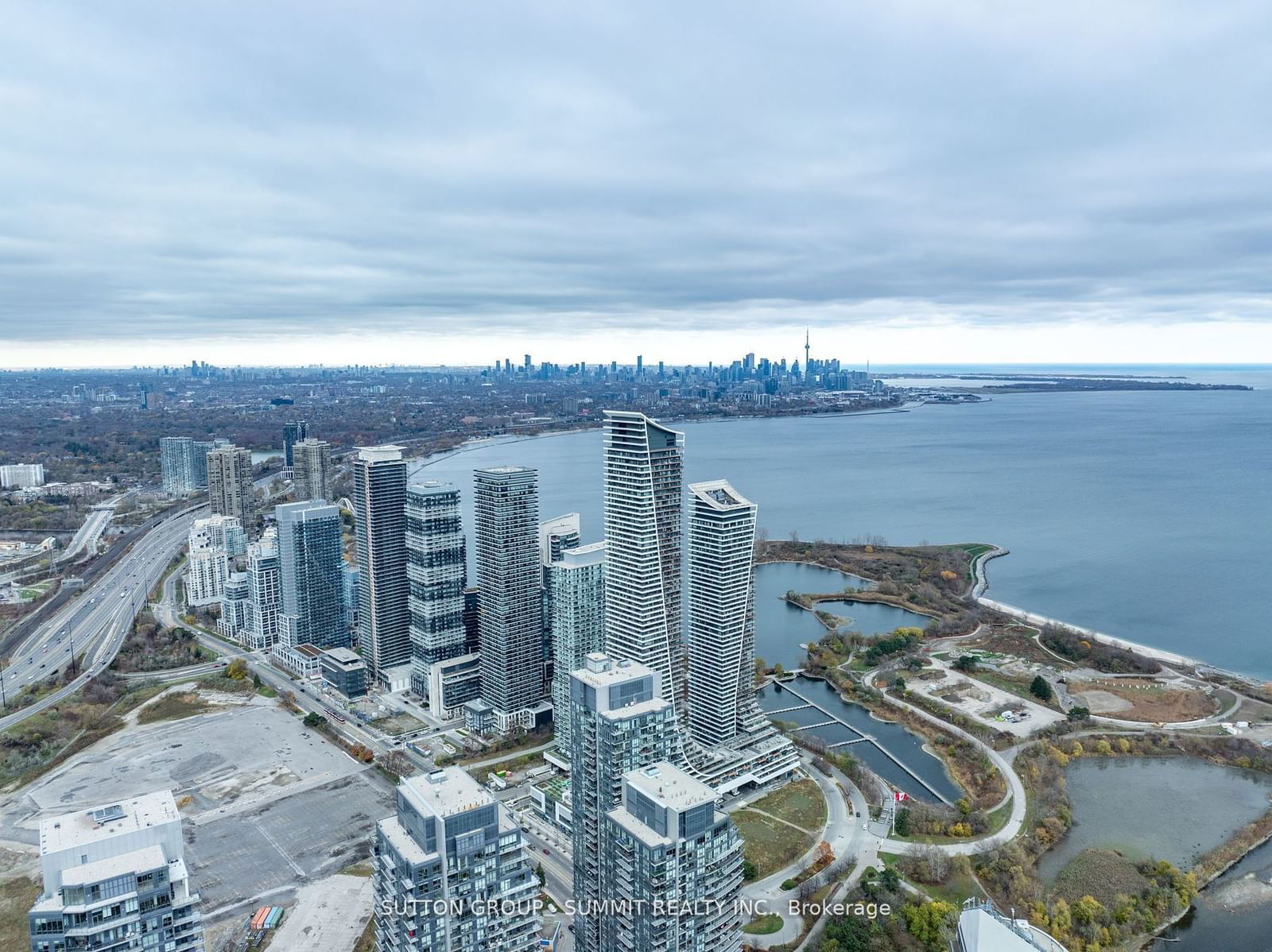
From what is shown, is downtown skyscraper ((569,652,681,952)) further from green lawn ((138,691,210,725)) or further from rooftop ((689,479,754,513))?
green lawn ((138,691,210,725))

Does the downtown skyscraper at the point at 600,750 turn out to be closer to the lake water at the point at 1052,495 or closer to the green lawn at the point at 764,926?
the green lawn at the point at 764,926

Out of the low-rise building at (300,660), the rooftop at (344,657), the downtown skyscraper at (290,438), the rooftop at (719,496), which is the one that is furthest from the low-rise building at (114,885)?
the downtown skyscraper at (290,438)

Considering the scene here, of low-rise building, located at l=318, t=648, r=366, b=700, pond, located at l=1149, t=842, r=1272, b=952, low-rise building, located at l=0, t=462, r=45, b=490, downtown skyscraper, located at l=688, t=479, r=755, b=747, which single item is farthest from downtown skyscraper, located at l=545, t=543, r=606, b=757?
low-rise building, located at l=0, t=462, r=45, b=490

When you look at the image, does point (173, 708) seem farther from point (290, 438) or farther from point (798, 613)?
point (290, 438)

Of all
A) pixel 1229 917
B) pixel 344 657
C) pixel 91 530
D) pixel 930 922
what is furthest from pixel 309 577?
pixel 1229 917

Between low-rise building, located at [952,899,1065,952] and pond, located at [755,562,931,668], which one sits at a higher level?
low-rise building, located at [952,899,1065,952]

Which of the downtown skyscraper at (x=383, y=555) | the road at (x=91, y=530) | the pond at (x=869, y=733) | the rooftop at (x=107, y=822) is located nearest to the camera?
the rooftop at (x=107, y=822)
